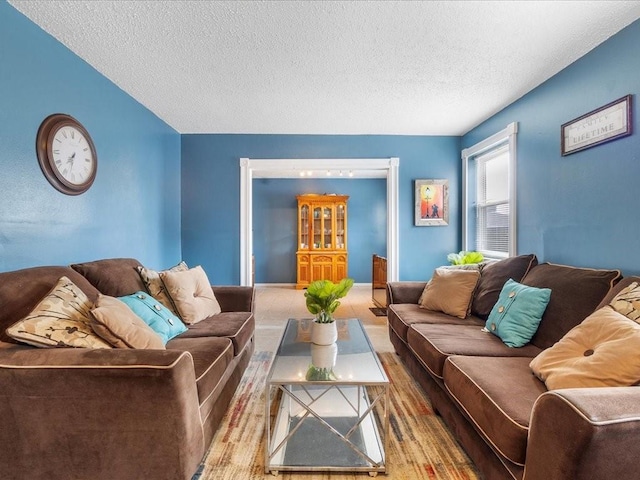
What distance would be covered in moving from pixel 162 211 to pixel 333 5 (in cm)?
285

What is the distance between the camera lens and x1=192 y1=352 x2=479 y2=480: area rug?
5.27ft

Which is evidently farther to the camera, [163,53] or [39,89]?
[163,53]

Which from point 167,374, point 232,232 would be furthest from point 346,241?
point 167,374

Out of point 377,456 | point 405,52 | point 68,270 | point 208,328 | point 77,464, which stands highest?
point 405,52

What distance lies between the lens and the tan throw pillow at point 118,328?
1562 millimetres

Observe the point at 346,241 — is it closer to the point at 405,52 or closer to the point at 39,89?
the point at 405,52

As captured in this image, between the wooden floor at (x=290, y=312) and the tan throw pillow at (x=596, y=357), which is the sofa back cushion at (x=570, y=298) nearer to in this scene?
the tan throw pillow at (x=596, y=357)

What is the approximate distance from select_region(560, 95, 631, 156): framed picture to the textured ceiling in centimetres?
46

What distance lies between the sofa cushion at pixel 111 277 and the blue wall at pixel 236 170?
1.72m

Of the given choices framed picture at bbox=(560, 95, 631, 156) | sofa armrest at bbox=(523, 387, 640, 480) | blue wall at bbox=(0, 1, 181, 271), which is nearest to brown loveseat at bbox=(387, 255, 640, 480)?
sofa armrest at bbox=(523, 387, 640, 480)

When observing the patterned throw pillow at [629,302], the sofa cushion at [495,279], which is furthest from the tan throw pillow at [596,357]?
the sofa cushion at [495,279]

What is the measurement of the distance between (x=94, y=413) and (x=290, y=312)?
12.2ft

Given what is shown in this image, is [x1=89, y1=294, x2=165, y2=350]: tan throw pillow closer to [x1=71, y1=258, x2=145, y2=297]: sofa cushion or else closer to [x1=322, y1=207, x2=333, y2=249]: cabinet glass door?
[x1=71, y1=258, x2=145, y2=297]: sofa cushion

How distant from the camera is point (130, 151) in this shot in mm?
3115
